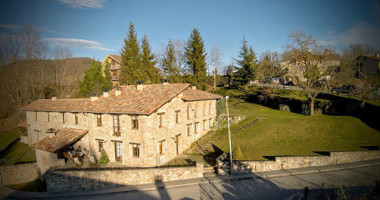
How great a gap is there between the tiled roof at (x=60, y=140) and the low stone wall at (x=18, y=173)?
213cm

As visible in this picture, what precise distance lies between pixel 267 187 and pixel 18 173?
23.2 meters

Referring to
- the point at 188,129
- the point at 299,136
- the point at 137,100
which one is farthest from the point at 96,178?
the point at 299,136

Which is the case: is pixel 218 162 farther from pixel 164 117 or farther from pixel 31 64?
pixel 31 64

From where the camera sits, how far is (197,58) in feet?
134

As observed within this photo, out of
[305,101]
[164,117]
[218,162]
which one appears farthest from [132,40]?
[305,101]

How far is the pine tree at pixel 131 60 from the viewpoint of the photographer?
34844 millimetres

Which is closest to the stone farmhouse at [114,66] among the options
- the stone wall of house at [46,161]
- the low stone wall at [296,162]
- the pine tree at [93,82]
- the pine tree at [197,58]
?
the pine tree at [93,82]

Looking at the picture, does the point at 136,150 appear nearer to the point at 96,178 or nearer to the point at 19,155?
the point at 96,178

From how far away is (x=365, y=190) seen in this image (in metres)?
11.5

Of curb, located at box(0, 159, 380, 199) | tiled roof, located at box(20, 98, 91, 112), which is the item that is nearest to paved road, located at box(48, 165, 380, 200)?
curb, located at box(0, 159, 380, 199)

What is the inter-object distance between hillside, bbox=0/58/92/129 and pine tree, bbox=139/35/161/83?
61.4ft

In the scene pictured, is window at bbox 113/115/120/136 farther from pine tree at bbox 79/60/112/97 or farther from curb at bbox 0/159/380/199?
pine tree at bbox 79/60/112/97

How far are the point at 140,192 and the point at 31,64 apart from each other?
138ft

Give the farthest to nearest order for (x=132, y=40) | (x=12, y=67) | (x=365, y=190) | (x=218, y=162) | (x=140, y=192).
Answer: (x=132, y=40), (x=12, y=67), (x=218, y=162), (x=140, y=192), (x=365, y=190)
